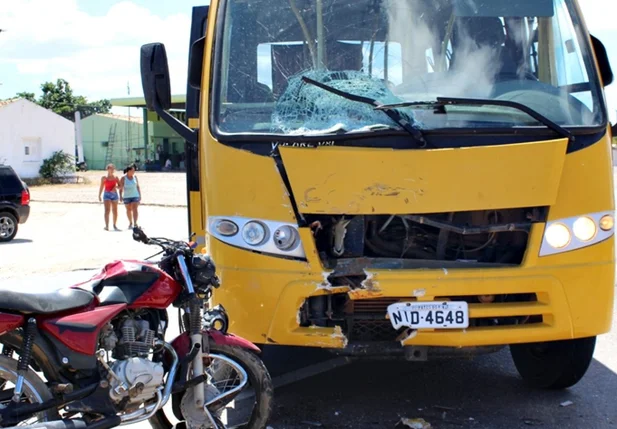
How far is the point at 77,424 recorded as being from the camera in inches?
161

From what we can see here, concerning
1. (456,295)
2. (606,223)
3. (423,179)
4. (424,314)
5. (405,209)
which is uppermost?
(423,179)

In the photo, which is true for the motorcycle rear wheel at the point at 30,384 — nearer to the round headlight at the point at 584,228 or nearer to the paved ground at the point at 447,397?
the paved ground at the point at 447,397

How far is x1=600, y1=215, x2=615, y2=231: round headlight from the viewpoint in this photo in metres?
4.97

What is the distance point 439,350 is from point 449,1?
2.37 meters

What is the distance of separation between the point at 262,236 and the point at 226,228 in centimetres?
25

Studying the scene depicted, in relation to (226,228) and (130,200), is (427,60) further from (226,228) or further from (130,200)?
(130,200)

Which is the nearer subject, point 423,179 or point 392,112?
point 423,179

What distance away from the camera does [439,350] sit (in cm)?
496

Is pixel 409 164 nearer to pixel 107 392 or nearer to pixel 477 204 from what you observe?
pixel 477 204

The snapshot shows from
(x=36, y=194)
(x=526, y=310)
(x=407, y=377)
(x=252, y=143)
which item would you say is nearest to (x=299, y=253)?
(x=252, y=143)

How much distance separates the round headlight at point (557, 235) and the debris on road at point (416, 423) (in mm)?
1334

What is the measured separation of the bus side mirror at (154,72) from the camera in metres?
5.38

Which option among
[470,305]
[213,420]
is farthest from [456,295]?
[213,420]

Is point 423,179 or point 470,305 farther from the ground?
point 423,179
